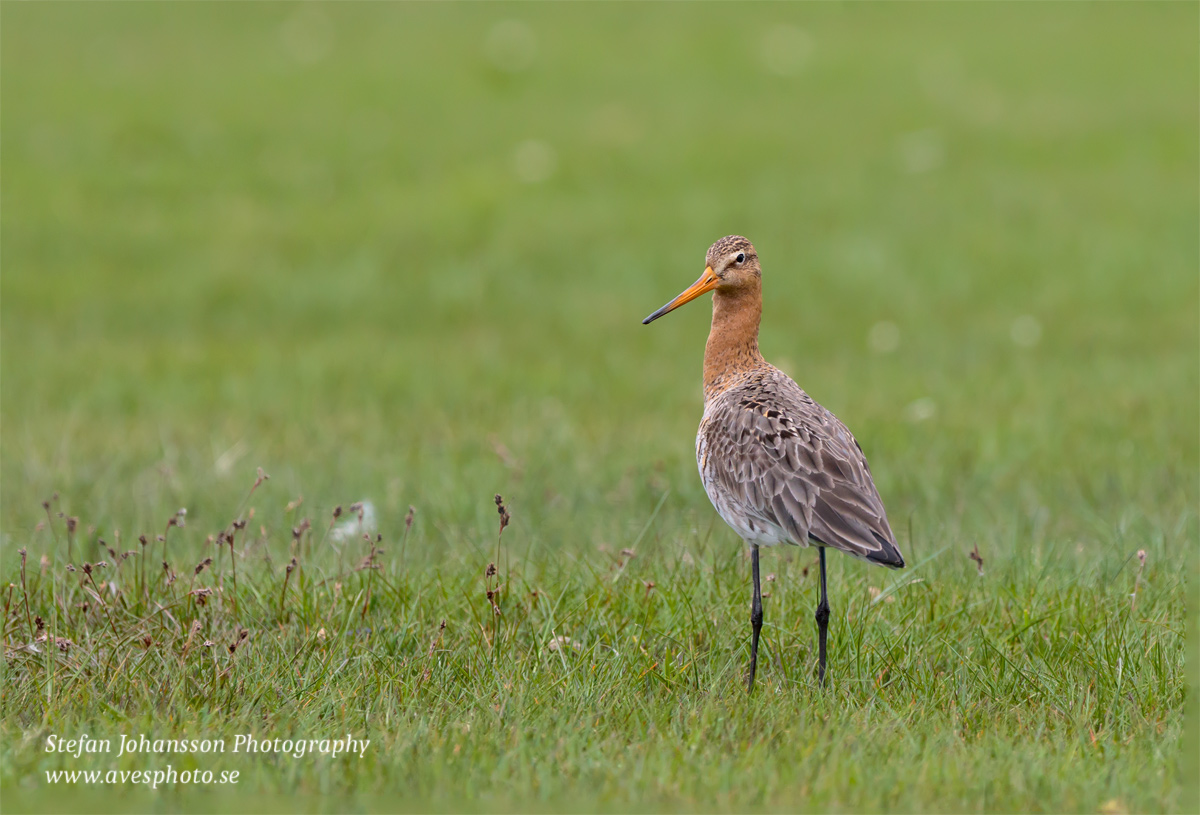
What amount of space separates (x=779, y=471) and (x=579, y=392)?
211 inches

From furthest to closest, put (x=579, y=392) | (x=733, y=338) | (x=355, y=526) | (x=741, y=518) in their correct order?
(x=579, y=392)
(x=355, y=526)
(x=733, y=338)
(x=741, y=518)

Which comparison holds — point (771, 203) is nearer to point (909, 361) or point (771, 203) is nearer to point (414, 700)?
point (909, 361)

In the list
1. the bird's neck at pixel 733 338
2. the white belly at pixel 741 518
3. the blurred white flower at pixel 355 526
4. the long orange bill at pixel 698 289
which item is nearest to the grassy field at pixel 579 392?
the blurred white flower at pixel 355 526

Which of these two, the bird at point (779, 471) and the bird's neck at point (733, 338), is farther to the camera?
the bird's neck at point (733, 338)

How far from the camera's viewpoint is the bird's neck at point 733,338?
19.3 ft

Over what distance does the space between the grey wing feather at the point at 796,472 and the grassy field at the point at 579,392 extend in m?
0.57

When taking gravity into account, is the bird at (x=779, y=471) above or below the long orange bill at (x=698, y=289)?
below

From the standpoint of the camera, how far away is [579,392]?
1026 centimetres

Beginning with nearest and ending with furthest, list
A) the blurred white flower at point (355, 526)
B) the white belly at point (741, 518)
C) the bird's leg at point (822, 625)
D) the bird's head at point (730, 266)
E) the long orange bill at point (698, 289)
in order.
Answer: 1. the bird's leg at point (822, 625)
2. the white belly at point (741, 518)
3. the long orange bill at point (698, 289)
4. the bird's head at point (730, 266)
5. the blurred white flower at point (355, 526)

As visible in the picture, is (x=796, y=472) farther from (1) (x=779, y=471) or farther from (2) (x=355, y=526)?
(2) (x=355, y=526)

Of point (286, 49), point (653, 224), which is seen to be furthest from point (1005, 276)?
point (286, 49)

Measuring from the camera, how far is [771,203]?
14.7 meters

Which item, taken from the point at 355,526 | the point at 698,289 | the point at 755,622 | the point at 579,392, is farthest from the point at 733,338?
the point at 579,392

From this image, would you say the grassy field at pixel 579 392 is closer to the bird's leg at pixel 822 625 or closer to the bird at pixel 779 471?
the bird's leg at pixel 822 625
